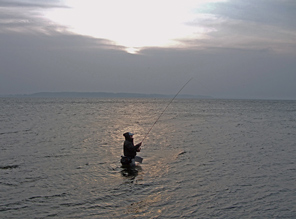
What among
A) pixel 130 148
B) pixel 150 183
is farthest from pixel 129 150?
pixel 150 183

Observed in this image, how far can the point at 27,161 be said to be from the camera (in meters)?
14.0

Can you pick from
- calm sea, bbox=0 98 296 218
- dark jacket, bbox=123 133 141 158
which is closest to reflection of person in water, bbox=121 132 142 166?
dark jacket, bbox=123 133 141 158

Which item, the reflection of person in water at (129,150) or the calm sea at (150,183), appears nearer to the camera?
the calm sea at (150,183)

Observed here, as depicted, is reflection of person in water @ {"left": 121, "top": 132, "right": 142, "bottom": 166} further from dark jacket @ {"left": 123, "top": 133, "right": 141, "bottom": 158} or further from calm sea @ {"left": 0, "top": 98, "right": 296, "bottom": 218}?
calm sea @ {"left": 0, "top": 98, "right": 296, "bottom": 218}

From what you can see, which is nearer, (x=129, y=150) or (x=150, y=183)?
(x=150, y=183)

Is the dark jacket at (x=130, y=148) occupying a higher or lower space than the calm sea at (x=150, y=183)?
higher

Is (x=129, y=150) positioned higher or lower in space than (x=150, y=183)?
higher

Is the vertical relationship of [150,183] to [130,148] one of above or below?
below

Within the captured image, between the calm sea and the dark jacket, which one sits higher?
the dark jacket

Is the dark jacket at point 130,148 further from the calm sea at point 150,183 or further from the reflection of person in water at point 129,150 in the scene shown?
the calm sea at point 150,183

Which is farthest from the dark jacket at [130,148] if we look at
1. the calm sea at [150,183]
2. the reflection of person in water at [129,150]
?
the calm sea at [150,183]

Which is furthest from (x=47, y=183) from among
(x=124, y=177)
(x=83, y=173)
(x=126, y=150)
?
(x=126, y=150)

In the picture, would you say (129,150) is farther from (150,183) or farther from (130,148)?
(150,183)

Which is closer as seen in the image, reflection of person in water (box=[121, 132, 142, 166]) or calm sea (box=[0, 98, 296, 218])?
calm sea (box=[0, 98, 296, 218])
